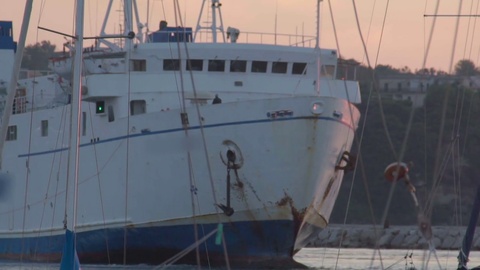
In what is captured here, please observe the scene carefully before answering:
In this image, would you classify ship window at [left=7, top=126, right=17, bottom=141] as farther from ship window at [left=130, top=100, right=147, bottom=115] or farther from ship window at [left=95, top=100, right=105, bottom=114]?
ship window at [left=130, top=100, right=147, bottom=115]

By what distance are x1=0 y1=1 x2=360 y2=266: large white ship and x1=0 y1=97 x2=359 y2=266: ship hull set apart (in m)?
0.03

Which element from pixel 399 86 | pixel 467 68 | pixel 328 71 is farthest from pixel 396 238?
pixel 467 68

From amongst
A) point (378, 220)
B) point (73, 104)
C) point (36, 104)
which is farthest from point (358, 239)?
point (73, 104)

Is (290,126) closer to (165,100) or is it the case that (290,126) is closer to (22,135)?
(165,100)

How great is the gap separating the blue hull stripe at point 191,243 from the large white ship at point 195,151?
0.03m

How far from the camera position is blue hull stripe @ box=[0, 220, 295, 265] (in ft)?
115

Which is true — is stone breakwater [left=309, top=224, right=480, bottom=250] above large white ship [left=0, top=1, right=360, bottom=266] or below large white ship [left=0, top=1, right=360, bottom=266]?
below

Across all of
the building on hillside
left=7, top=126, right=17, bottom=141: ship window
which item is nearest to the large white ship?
left=7, top=126, right=17, bottom=141: ship window

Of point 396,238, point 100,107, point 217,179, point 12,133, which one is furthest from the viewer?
point 396,238

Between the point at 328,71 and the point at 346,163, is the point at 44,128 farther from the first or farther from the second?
the point at 346,163

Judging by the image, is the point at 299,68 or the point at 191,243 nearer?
the point at 191,243

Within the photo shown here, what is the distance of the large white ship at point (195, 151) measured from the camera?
34.5 meters

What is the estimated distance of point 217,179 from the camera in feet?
114

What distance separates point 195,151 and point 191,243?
91.6 inches
